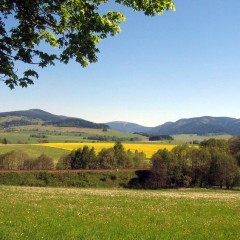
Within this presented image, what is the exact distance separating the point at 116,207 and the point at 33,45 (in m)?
15.7

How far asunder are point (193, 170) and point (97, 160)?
3658cm

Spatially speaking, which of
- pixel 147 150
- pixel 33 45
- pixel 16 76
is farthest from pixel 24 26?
pixel 147 150

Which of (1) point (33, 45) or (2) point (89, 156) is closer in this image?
(1) point (33, 45)

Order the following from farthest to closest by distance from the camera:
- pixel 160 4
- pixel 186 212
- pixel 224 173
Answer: pixel 224 173, pixel 186 212, pixel 160 4

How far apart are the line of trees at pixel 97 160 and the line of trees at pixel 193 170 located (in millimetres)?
24840

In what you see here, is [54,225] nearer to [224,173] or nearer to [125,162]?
[224,173]

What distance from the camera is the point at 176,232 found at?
17.0m

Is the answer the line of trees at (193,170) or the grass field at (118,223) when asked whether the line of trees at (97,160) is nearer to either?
the line of trees at (193,170)

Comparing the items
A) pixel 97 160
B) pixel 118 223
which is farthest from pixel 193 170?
pixel 118 223

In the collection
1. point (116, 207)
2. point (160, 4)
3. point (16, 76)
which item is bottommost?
point (116, 207)

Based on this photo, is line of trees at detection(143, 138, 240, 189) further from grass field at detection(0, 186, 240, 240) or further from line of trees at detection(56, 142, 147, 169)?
grass field at detection(0, 186, 240, 240)

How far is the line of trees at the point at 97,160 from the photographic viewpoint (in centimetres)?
12031

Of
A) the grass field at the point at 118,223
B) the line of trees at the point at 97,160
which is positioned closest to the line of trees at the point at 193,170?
the line of trees at the point at 97,160

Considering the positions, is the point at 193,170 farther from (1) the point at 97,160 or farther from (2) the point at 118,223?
(2) the point at 118,223
